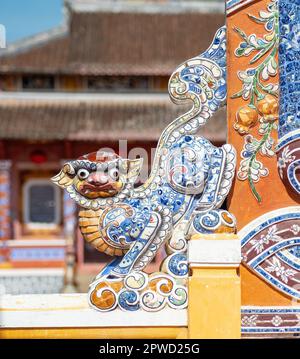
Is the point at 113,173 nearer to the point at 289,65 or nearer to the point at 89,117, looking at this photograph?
the point at 289,65

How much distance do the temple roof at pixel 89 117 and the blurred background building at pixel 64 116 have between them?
2 centimetres

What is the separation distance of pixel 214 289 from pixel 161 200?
0.54 meters

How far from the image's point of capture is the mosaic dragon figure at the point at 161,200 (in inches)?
152

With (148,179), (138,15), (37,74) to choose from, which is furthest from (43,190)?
(148,179)

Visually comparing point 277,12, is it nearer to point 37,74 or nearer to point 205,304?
point 205,304

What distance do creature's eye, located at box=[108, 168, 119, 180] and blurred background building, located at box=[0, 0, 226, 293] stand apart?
12.0 metres

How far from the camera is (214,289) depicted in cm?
377

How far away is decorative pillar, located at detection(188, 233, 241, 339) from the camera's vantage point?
377 centimetres

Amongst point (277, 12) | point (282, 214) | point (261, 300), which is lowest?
point (261, 300)

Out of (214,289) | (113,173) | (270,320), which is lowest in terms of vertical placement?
(270,320)

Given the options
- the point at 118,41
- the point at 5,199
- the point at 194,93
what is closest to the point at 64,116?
the point at 5,199

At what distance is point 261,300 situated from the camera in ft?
12.9

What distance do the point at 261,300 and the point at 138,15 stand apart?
1922 centimetres

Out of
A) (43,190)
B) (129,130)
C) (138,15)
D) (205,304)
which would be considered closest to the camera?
(205,304)
